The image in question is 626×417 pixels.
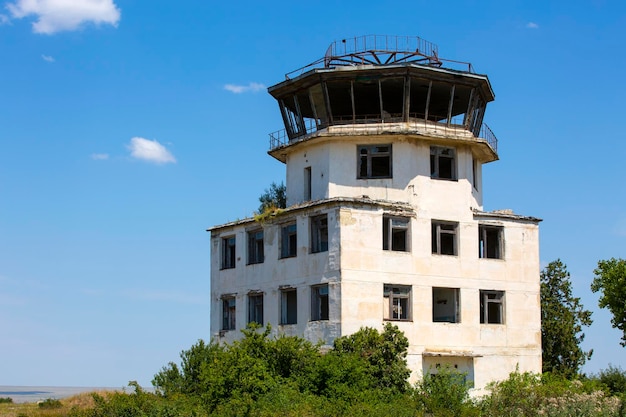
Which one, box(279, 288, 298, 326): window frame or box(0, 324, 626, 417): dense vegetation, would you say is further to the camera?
box(279, 288, 298, 326): window frame

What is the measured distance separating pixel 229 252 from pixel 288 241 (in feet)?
17.2

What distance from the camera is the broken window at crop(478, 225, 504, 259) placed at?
4400 cm

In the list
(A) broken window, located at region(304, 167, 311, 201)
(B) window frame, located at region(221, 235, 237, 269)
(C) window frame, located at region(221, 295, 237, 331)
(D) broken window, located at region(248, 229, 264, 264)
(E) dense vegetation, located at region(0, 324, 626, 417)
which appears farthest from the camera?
(B) window frame, located at region(221, 235, 237, 269)

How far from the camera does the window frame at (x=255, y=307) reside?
44781 mm

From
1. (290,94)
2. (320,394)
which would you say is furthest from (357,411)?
(290,94)

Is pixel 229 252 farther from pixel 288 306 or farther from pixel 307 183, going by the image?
pixel 307 183

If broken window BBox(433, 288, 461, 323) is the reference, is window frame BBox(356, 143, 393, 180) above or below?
above

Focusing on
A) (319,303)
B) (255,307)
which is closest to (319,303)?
(319,303)

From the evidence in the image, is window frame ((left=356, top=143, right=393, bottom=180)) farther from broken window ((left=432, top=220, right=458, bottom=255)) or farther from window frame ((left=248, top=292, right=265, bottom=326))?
window frame ((left=248, top=292, right=265, bottom=326))

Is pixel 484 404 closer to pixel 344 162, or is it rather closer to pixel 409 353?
pixel 409 353

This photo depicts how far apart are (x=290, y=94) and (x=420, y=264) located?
11.0m

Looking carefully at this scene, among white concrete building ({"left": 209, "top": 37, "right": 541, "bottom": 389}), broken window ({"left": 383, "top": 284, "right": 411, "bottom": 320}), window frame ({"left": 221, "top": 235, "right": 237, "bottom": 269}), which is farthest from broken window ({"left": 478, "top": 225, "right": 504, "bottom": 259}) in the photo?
window frame ({"left": 221, "top": 235, "right": 237, "bottom": 269})

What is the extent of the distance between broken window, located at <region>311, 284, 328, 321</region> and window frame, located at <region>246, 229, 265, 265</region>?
4694 mm

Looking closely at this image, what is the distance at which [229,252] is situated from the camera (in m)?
47.6
